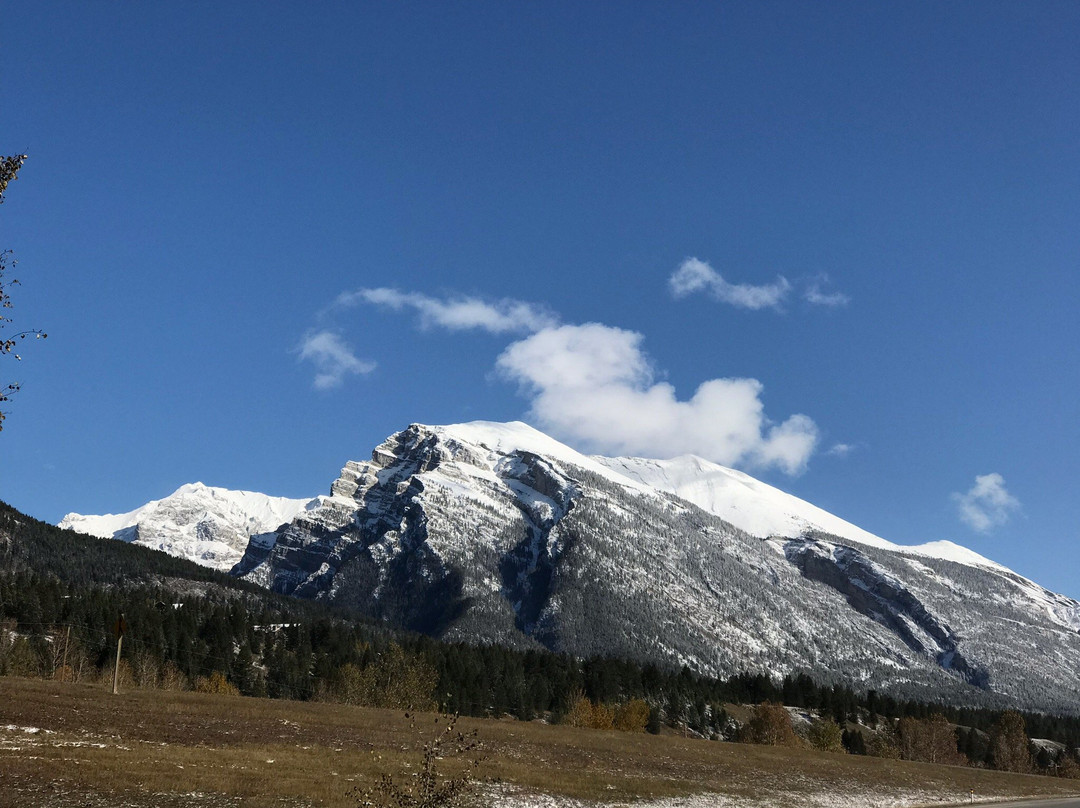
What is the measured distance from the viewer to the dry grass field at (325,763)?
122 ft

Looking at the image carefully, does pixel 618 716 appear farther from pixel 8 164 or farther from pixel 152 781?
pixel 8 164

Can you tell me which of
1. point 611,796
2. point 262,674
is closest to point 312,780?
point 611,796

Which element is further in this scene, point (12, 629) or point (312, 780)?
point (12, 629)

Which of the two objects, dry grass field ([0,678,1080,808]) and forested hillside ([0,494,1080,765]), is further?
forested hillside ([0,494,1080,765])

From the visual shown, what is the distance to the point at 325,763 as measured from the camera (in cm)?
4834

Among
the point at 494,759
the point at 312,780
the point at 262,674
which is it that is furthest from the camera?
the point at 262,674

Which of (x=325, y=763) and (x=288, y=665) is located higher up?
(x=325, y=763)

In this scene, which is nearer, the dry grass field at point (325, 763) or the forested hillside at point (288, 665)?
the dry grass field at point (325, 763)

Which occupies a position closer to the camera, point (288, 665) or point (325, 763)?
point (325, 763)

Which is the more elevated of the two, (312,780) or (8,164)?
(8,164)

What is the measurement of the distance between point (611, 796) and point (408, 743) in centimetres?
1764

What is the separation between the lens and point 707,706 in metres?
199

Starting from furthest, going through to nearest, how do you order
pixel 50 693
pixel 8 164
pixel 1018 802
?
pixel 1018 802 → pixel 50 693 → pixel 8 164

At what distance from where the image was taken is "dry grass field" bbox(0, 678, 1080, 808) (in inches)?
1469
